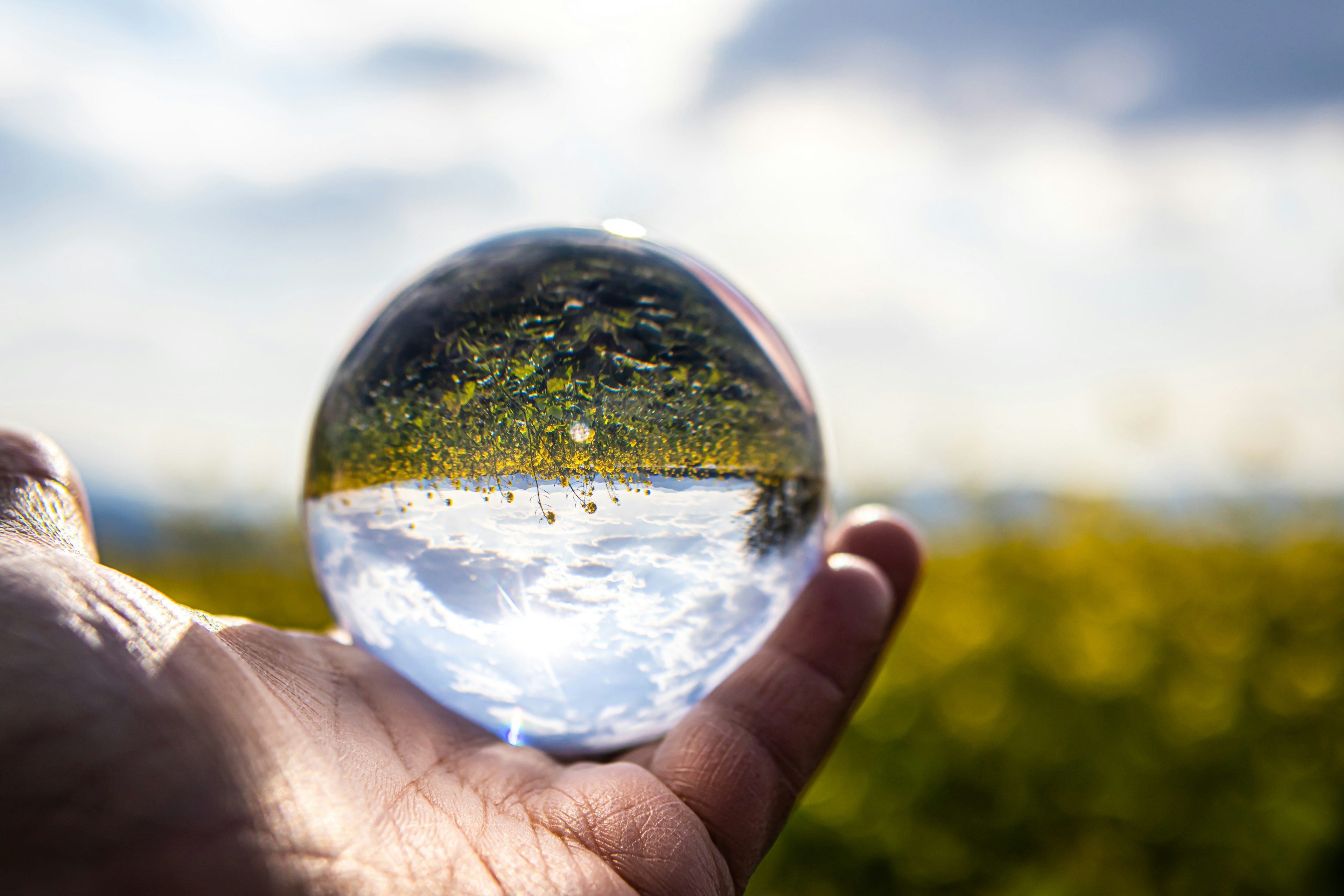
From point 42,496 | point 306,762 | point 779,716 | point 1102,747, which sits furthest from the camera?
point 1102,747

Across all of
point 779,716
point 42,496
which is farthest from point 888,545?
point 42,496

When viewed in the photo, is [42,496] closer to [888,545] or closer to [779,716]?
[779,716]

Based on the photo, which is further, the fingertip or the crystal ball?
the fingertip

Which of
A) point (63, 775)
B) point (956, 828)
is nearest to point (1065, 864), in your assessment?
point (956, 828)

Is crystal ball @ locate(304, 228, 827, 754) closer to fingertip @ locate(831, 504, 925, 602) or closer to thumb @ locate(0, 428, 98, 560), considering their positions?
thumb @ locate(0, 428, 98, 560)

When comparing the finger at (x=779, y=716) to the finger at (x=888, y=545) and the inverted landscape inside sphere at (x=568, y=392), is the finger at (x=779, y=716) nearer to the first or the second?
the finger at (x=888, y=545)

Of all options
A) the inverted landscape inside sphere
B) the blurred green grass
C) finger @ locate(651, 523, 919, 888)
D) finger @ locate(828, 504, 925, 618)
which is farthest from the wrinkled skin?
the blurred green grass

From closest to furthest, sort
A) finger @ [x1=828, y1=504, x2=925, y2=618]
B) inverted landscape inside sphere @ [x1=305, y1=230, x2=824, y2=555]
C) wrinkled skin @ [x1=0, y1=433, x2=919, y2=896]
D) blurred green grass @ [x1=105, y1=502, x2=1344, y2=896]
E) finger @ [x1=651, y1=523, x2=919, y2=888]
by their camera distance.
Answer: wrinkled skin @ [x1=0, y1=433, x2=919, y2=896], inverted landscape inside sphere @ [x1=305, y1=230, x2=824, y2=555], finger @ [x1=651, y1=523, x2=919, y2=888], finger @ [x1=828, y1=504, x2=925, y2=618], blurred green grass @ [x1=105, y1=502, x2=1344, y2=896]

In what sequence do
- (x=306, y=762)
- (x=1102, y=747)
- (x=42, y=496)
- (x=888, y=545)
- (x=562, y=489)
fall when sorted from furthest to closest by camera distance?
(x=1102, y=747) < (x=888, y=545) < (x=42, y=496) < (x=562, y=489) < (x=306, y=762)
